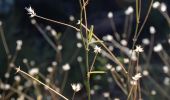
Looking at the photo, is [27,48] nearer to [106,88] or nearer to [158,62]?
[106,88]

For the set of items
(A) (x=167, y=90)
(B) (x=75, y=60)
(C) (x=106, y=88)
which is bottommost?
(A) (x=167, y=90)

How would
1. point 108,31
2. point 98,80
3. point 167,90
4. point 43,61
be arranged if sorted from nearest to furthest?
point 167,90
point 98,80
point 43,61
point 108,31

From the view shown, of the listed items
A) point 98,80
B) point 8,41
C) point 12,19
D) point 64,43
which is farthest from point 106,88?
point 12,19

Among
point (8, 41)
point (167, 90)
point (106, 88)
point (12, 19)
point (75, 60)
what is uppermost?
point (12, 19)

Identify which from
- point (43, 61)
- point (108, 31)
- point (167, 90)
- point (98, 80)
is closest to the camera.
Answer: point (167, 90)

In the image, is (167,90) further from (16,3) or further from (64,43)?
(16,3)

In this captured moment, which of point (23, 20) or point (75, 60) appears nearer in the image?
point (75, 60)

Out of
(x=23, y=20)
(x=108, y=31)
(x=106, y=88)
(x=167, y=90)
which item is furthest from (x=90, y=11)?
(x=167, y=90)

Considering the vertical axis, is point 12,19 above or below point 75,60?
above

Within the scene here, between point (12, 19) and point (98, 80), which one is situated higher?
point (12, 19)
